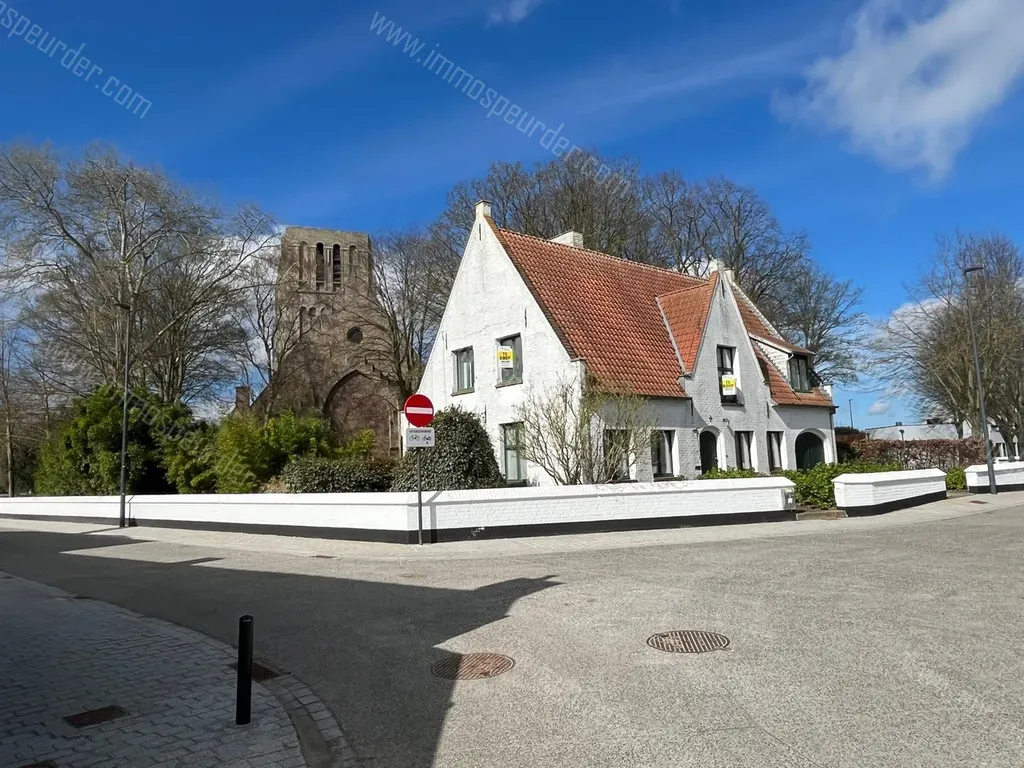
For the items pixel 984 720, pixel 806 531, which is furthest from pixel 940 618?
pixel 806 531

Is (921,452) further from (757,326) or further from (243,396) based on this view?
(243,396)

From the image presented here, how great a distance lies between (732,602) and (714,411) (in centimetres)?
1608

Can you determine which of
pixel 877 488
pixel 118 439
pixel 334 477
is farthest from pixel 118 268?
pixel 877 488

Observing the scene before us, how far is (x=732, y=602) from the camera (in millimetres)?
8695

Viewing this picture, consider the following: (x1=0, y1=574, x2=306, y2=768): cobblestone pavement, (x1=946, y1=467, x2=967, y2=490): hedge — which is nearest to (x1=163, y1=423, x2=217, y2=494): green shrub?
(x1=0, y1=574, x2=306, y2=768): cobblestone pavement

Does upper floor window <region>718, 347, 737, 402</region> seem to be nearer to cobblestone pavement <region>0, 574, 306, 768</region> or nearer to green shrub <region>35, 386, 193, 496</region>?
cobblestone pavement <region>0, 574, 306, 768</region>

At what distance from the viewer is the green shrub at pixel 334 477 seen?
19.8 metres

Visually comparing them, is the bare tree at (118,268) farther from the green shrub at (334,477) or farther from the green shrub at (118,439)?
the green shrub at (334,477)

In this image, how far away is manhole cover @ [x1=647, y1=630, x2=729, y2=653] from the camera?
676cm

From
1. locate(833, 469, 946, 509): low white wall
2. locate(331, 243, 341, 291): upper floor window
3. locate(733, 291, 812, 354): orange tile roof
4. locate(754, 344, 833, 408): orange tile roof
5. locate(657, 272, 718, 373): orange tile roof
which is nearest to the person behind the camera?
locate(833, 469, 946, 509): low white wall

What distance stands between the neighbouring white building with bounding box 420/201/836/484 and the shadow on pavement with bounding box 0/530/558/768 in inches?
427

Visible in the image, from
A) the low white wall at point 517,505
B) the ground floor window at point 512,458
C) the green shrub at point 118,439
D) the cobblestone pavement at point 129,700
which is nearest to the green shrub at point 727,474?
the low white wall at point 517,505

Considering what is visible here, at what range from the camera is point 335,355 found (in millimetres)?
45312

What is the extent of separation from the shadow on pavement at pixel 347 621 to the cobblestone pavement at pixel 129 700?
38cm
